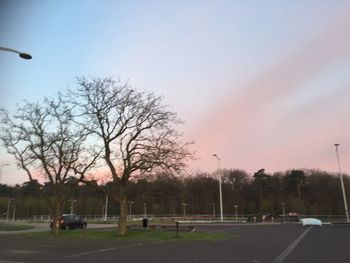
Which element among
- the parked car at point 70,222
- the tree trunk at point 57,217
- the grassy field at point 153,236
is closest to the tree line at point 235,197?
the parked car at point 70,222

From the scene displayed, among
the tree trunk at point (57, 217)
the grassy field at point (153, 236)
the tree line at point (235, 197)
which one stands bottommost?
the grassy field at point (153, 236)

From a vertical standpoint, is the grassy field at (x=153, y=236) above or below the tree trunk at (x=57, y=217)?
below

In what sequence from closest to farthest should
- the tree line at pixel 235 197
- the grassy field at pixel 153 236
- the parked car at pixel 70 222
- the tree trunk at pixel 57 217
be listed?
the grassy field at pixel 153 236
the tree trunk at pixel 57 217
the parked car at pixel 70 222
the tree line at pixel 235 197

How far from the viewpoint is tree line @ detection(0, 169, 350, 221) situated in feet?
412

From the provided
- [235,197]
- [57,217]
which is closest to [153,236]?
[57,217]

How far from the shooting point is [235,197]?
13712 centimetres

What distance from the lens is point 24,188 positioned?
13662 cm

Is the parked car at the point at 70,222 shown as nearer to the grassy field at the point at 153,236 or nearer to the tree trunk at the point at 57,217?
the tree trunk at the point at 57,217

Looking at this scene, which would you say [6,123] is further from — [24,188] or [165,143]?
[24,188]

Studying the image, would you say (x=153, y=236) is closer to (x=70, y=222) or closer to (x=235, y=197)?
(x=70, y=222)

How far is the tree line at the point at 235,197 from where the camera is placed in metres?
126

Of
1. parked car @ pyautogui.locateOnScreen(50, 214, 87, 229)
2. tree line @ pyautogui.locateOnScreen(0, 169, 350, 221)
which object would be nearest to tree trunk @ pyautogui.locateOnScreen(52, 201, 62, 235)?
parked car @ pyautogui.locateOnScreen(50, 214, 87, 229)

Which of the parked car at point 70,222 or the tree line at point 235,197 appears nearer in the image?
the parked car at point 70,222

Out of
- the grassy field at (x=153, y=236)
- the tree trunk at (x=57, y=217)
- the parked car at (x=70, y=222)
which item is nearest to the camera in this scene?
the grassy field at (x=153, y=236)
